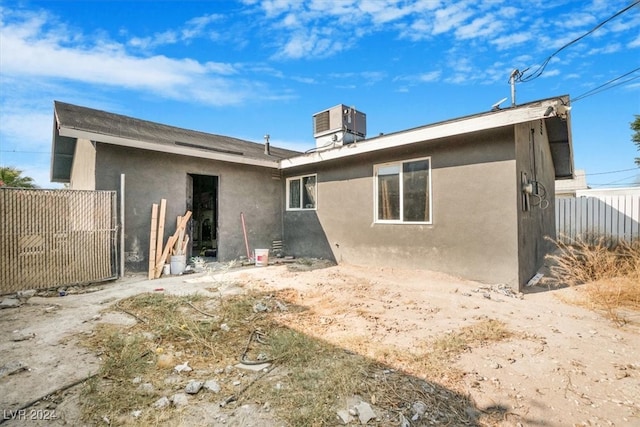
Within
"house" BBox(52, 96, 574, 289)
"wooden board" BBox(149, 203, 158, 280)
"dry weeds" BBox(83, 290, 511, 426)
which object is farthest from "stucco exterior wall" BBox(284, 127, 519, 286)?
"wooden board" BBox(149, 203, 158, 280)

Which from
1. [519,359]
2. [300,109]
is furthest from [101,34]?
[519,359]

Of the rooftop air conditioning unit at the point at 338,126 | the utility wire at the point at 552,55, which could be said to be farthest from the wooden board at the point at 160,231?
the utility wire at the point at 552,55

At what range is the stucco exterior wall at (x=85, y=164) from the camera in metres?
5.85

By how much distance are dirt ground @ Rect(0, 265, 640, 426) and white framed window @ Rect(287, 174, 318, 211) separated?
3002 millimetres

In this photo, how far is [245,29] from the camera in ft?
22.7

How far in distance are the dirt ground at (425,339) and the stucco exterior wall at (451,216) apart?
0.46m

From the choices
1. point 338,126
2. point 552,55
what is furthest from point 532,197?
point 338,126

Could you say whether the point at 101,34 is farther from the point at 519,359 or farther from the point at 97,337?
the point at 519,359

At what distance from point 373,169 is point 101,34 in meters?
6.97

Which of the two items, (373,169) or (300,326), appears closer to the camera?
(300,326)

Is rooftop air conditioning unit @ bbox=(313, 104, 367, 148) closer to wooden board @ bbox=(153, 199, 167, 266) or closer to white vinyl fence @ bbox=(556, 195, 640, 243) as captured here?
wooden board @ bbox=(153, 199, 167, 266)

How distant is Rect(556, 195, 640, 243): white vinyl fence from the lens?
8680 mm

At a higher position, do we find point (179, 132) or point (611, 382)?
point (179, 132)

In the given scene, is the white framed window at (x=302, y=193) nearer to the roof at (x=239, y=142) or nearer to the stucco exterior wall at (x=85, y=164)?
the roof at (x=239, y=142)
